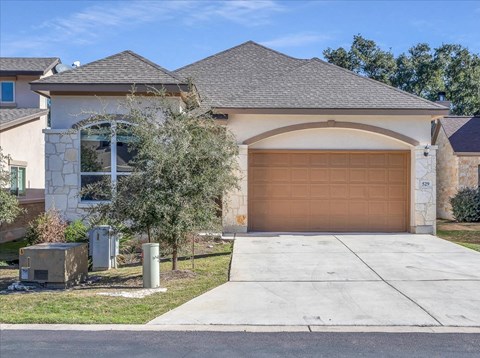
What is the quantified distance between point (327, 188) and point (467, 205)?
7.89 m

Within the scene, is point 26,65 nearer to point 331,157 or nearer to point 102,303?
point 331,157

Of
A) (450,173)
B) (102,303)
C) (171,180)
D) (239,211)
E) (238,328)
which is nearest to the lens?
(238,328)

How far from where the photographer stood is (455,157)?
73.5 feet

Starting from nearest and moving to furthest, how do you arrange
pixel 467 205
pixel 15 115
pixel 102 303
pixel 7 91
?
pixel 102 303 → pixel 15 115 → pixel 467 205 → pixel 7 91

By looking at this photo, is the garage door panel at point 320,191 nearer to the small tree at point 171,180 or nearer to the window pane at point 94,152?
the window pane at point 94,152

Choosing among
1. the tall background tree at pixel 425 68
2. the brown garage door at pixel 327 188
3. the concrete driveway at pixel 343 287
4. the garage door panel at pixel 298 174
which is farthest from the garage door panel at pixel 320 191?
the tall background tree at pixel 425 68

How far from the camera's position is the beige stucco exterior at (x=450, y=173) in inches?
874

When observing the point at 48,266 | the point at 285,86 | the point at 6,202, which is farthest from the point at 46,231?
the point at 285,86

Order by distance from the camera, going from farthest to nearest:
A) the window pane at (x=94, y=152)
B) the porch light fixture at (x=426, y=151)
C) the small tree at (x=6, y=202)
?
1. the porch light fixture at (x=426, y=151)
2. the window pane at (x=94, y=152)
3. the small tree at (x=6, y=202)

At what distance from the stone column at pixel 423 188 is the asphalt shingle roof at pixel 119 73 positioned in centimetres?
771

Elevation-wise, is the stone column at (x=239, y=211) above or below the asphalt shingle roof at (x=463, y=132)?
below

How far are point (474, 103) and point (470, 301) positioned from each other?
3363 cm

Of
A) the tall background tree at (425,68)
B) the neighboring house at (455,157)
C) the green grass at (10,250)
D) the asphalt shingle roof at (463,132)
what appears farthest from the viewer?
the tall background tree at (425,68)

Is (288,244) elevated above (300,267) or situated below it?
above
